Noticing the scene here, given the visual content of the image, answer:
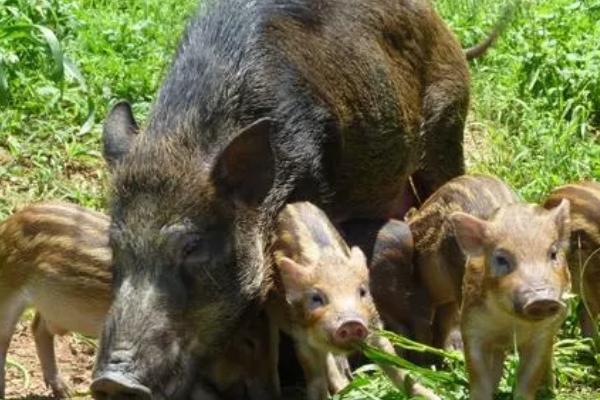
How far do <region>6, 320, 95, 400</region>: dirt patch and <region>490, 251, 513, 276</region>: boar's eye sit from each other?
185 centimetres

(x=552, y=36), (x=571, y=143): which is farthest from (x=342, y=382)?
(x=552, y=36)

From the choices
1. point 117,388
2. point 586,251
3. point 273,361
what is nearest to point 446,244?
point 586,251

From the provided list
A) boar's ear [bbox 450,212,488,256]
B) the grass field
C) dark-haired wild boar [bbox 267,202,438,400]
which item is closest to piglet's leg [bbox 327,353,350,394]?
dark-haired wild boar [bbox 267,202,438,400]

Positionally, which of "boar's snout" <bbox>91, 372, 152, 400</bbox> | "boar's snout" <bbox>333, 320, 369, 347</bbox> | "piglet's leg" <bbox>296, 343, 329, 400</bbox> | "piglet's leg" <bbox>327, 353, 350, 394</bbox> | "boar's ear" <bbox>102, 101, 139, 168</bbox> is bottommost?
"piglet's leg" <bbox>327, 353, 350, 394</bbox>

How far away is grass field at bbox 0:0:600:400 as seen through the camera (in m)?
8.49

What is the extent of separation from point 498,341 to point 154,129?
1.56 m

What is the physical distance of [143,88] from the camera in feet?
29.4

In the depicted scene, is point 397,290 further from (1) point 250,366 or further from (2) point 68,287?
(2) point 68,287

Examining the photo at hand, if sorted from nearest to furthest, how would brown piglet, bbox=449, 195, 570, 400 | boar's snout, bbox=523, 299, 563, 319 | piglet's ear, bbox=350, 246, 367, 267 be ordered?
1. boar's snout, bbox=523, 299, 563, 319
2. brown piglet, bbox=449, 195, 570, 400
3. piglet's ear, bbox=350, 246, 367, 267

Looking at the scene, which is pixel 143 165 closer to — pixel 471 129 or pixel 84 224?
pixel 84 224

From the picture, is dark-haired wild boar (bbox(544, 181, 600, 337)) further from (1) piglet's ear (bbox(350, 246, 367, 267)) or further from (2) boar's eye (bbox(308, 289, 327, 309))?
(2) boar's eye (bbox(308, 289, 327, 309))

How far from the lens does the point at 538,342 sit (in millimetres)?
6016

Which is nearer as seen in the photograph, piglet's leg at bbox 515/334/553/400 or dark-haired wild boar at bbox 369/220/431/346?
piglet's leg at bbox 515/334/553/400

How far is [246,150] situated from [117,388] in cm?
104
